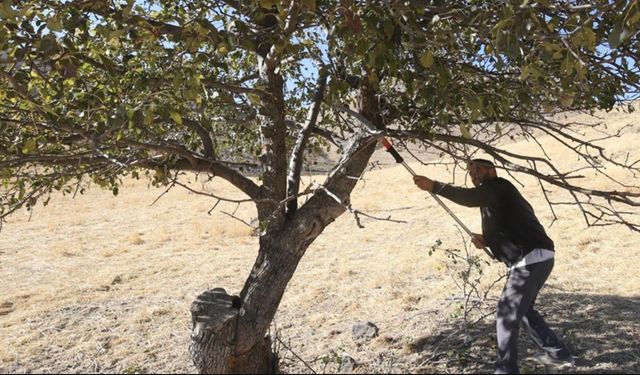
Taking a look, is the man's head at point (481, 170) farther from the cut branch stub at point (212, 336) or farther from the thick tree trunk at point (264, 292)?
the cut branch stub at point (212, 336)

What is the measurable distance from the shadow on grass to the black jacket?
102cm

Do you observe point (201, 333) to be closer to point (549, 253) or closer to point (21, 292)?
point (549, 253)

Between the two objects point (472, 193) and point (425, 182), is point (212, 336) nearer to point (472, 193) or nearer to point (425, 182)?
point (425, 182)

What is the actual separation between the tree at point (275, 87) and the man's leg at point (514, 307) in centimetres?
59

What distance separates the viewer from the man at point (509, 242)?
13.3 ft

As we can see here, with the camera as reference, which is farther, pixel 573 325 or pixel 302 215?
pixel 573 325

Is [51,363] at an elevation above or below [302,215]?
below

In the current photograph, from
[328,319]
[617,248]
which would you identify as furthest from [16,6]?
[617,248]

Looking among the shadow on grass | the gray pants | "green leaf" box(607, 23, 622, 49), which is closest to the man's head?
the gray pants

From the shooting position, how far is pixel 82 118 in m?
4.41

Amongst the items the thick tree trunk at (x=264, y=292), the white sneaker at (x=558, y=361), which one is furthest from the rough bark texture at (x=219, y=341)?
the white sneaker at (x=558, y=361)

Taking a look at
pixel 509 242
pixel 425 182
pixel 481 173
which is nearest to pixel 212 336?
pixel 425 182

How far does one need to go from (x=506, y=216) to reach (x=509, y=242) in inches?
8.0

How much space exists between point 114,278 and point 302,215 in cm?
750
